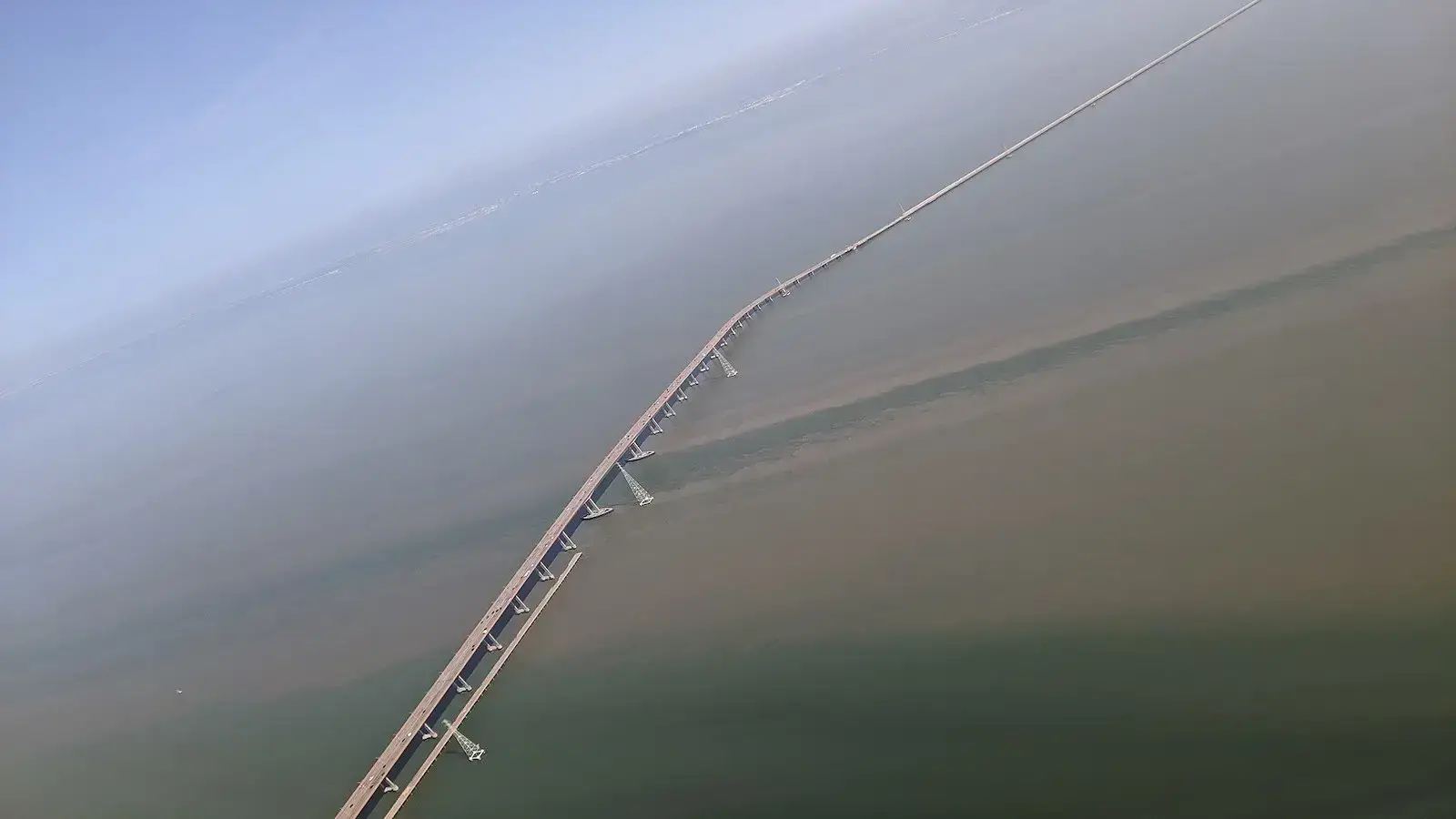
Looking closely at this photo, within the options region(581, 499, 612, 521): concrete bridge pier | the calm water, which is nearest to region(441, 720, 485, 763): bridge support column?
the calm water

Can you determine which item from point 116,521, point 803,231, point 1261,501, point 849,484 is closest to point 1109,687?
point 1261,501

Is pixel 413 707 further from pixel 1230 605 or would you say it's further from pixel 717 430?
pixel 1230 605

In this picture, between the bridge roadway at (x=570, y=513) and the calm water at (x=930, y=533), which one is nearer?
the calm water at (x=930, y=533)

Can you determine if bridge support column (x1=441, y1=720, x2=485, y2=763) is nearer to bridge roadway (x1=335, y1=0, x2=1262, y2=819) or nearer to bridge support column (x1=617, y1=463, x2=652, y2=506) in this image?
bridge roadway (x1=335, y1=0, x2=1262, y2=819)

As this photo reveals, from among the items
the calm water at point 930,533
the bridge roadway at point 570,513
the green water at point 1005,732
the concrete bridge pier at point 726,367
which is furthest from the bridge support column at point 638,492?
the concrete bridge pier at point 726,367

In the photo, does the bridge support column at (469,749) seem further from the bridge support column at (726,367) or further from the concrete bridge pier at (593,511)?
the bridge support column at (726,367)

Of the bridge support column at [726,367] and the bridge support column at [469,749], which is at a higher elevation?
the bridge support column at [726,367]
